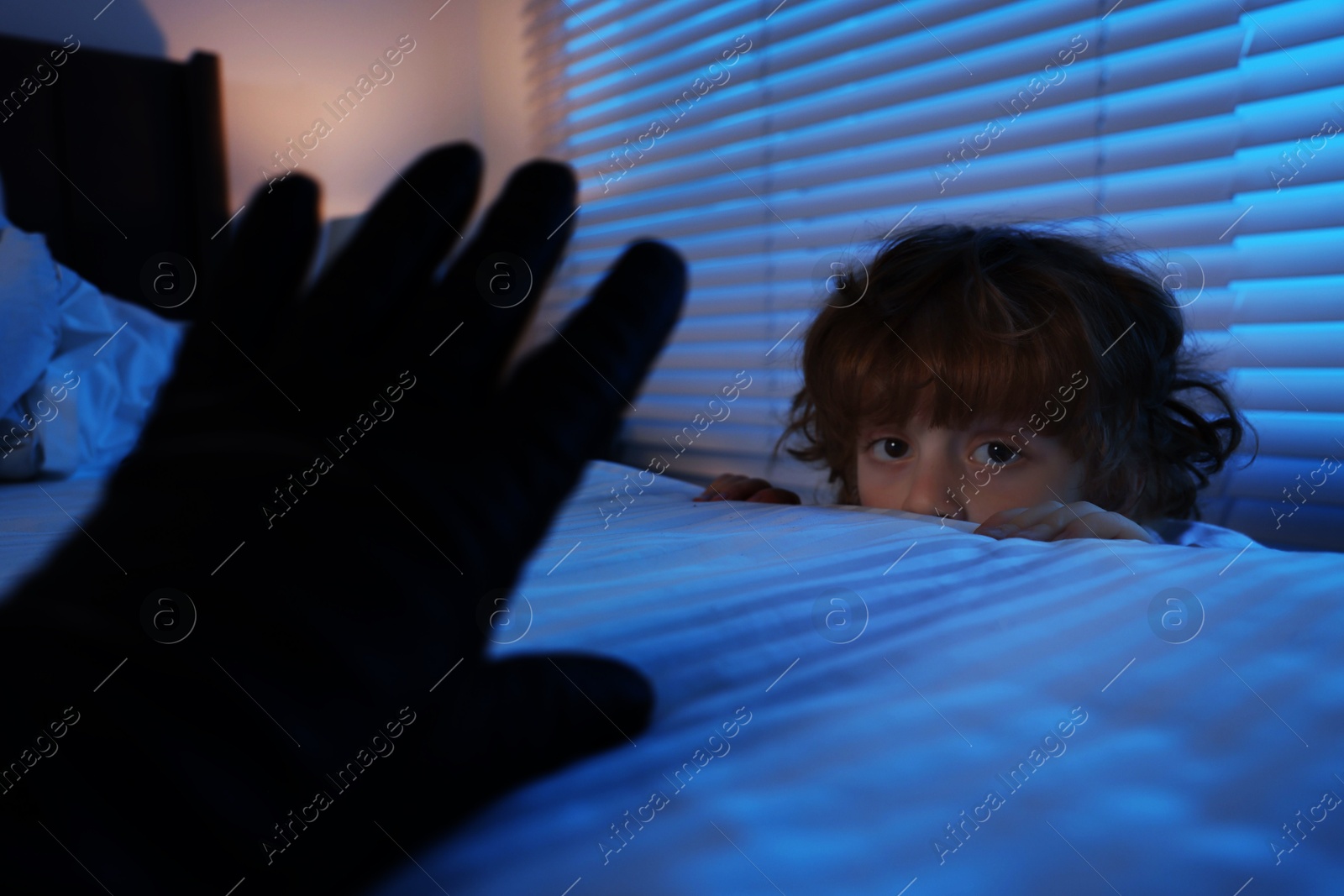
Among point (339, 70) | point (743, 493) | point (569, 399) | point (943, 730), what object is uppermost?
point (339, 70)

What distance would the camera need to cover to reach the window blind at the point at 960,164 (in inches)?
42.1

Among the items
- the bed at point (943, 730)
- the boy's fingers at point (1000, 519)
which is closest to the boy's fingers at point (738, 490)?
the boy's fingers at point (1000, 519)

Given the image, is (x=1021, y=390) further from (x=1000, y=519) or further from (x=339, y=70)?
(x=339, y=70)

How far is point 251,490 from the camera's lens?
33 cm

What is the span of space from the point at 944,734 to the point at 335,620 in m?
0.24

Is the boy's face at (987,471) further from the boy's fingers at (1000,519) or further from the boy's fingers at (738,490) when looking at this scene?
the boy's fingers at (738,490)

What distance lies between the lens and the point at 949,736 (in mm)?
329

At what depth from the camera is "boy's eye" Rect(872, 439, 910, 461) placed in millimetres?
981

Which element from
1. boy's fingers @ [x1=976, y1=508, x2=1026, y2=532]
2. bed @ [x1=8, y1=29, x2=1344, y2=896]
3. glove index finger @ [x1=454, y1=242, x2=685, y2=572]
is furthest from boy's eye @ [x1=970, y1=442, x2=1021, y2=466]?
glove index finger @ [x1=454, y1=242, x2=685, y2=572]

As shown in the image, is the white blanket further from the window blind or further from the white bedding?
the window blind

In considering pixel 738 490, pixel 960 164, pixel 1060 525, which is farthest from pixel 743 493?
pixel 960 164

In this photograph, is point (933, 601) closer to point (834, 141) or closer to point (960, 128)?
point (960, 128)

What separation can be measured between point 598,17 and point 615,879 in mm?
2355

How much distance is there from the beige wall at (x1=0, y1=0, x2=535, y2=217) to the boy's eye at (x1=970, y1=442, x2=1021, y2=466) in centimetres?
210
